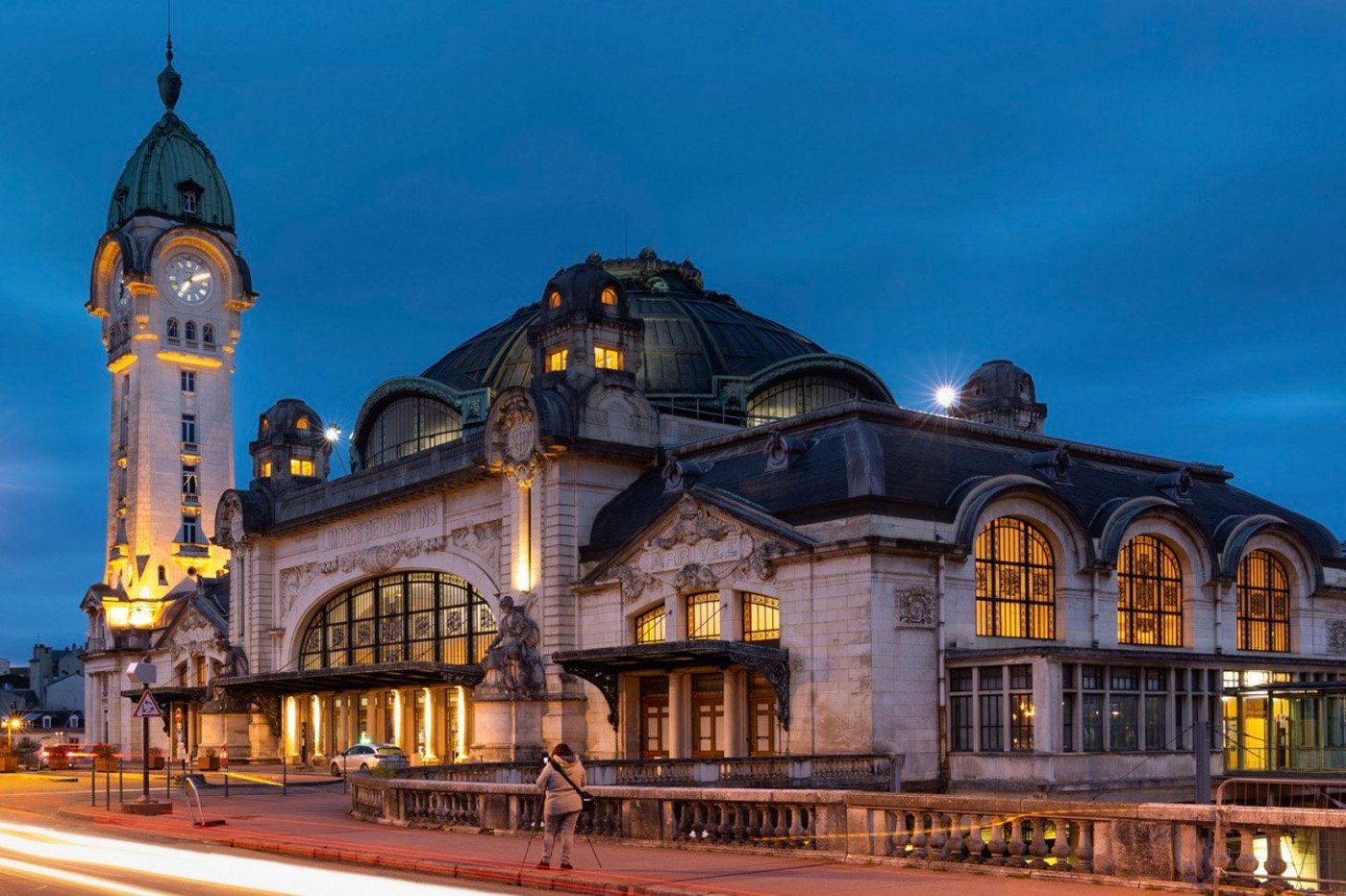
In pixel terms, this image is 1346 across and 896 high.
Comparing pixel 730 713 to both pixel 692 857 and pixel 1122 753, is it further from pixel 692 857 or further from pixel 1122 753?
pixel 692 857

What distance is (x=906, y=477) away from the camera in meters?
44.3

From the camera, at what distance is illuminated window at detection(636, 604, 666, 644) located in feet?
163

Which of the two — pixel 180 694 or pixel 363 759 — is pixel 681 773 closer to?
pixel 363 759

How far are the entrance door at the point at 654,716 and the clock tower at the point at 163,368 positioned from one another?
56.3m

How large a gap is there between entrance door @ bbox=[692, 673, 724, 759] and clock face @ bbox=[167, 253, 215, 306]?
224 ft

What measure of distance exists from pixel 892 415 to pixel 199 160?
75.5 meters

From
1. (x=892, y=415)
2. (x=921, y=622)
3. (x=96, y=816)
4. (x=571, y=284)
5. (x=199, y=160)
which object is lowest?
(x=96, y=816)

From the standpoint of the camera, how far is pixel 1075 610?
46.6 meters

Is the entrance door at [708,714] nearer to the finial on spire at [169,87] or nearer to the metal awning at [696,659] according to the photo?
the metal awning at [696,659]

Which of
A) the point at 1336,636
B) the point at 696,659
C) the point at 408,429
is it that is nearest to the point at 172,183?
the point at 408,429

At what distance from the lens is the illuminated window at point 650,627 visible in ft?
163

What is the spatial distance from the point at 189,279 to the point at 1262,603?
7634cm

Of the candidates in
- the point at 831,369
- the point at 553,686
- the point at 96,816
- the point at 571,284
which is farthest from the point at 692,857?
the point at 831,369

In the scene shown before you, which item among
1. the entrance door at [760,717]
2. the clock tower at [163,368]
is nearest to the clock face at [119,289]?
the clock tower at [163,368]
